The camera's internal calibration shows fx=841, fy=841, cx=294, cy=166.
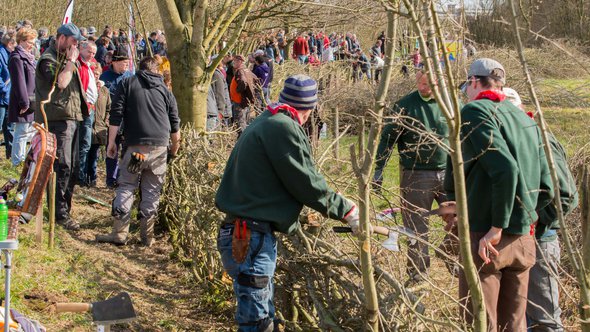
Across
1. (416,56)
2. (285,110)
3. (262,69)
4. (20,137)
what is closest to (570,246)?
(285,110)

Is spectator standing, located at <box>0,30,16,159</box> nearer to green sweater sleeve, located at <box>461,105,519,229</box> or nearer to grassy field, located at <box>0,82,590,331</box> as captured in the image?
grassy field, located at <box>0,82,590,331</box>

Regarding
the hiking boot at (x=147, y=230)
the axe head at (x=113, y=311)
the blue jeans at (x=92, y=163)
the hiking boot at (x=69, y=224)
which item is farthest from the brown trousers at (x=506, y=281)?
the blue jeans at (x=92, y=163)

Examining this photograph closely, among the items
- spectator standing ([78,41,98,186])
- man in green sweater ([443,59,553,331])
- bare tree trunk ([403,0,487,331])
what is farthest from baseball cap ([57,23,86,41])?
bare tree trunk ([403,0,487,331])

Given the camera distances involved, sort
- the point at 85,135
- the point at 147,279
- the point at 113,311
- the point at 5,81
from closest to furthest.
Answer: the point at 113,311 < the point at 147,279 < the point at 85,135 < the point at 5,81

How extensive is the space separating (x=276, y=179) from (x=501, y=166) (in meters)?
1.17

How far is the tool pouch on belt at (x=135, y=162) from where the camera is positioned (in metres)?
7.79

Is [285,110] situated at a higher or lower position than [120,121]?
higher

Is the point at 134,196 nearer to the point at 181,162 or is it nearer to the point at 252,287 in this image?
the point at 181,162

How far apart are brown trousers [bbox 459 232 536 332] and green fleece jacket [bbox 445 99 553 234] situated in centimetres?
9

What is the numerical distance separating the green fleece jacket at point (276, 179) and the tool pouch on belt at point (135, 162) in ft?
11.1

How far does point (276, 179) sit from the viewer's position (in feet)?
14.7

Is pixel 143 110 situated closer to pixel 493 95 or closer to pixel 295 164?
pixel 295 164

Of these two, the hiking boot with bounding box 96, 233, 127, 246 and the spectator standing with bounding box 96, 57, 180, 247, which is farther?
the hiking boot with bounding box 96, 233, 127, 246

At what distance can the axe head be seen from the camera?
4203 millimetres
